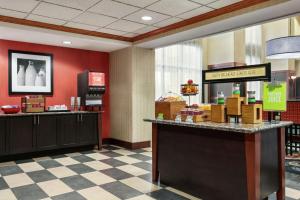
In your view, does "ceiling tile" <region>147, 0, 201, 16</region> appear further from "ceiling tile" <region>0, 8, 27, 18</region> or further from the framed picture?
the framed picture

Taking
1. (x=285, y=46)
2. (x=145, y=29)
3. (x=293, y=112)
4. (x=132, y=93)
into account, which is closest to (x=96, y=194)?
(x=132, y=93)

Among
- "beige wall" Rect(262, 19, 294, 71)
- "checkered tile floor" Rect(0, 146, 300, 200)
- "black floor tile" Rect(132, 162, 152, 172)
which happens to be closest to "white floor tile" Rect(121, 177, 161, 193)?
"checkered tile floor" Rect(0, 146, 300, 200)

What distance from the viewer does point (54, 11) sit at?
422cm

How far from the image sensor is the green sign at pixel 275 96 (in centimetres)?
291

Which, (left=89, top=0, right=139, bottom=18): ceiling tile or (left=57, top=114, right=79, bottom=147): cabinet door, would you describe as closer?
(left=89, top=0, right=139, bottom=18): ceiling tile

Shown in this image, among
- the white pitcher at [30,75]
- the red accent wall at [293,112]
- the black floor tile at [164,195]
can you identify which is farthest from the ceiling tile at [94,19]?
the red accent wall at [293,112]

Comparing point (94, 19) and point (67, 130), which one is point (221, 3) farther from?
point (67, 130)

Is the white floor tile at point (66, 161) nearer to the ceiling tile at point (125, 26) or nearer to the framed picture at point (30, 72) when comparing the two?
the framed picture at point (30, 72)

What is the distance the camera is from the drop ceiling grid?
387cm

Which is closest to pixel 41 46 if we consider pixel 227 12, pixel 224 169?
pixel 227 12

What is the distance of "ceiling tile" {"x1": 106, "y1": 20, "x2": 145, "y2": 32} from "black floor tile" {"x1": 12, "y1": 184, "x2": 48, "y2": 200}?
314cm

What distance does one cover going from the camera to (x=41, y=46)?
5.91 meters

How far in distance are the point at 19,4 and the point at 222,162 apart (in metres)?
3.69

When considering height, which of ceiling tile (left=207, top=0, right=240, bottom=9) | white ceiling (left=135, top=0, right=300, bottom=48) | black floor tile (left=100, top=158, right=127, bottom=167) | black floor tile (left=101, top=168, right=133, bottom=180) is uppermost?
ceiling tile (left=207, top=0, right=240, bottom=9)
